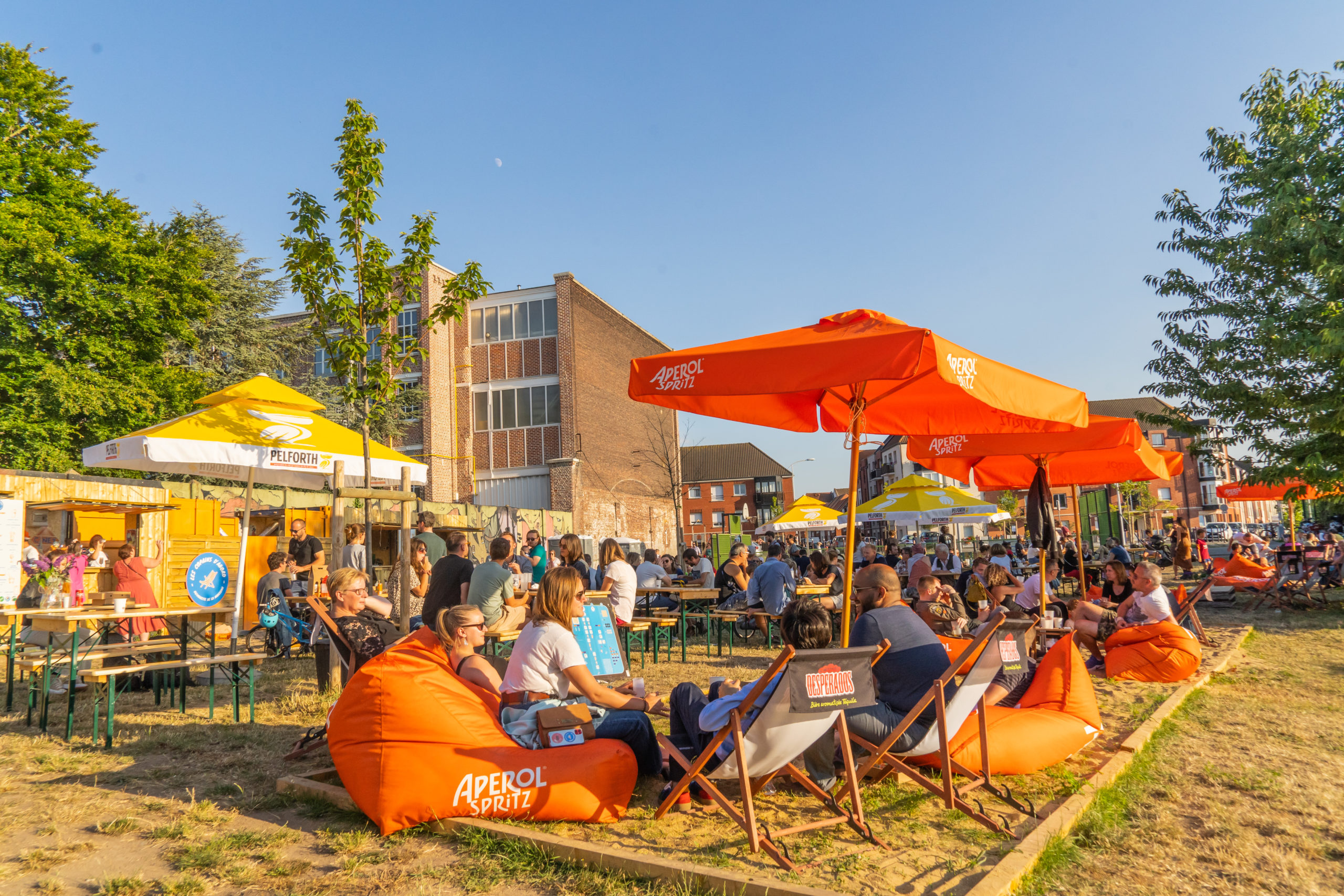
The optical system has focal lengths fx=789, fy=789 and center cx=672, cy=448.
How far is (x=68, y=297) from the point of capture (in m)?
21.9

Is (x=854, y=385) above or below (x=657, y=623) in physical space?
above

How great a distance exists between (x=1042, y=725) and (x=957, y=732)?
35.7 inches

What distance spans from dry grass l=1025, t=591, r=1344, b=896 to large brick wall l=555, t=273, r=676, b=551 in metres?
28.5

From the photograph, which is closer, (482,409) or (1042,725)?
(1042,725)

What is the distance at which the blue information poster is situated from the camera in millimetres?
6508

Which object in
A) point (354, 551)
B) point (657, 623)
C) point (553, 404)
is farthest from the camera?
point (553, 404)

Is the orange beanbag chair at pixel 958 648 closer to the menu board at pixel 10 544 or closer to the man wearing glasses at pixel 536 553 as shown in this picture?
the man wearing glasses at pixel 536 553

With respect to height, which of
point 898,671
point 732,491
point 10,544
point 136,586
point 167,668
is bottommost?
point 167,668

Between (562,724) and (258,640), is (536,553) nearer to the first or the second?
(258,640)

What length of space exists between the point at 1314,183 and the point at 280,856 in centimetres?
1644

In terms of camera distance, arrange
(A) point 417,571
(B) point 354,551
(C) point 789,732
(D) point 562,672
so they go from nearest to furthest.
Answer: (C) point 789,732, (D) point 562,672, (A) point 417,571, (B) point 354,551

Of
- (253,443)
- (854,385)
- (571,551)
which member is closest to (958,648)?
(854,385)

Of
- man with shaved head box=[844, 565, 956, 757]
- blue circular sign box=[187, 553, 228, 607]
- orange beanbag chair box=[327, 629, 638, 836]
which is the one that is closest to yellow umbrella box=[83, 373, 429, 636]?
blue circular sign box=[187, 553, 228, 607]

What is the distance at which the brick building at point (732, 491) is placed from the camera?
240 ft
